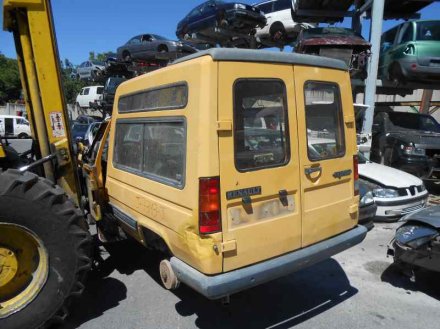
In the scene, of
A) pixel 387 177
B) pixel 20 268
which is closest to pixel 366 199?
pixel 387 177

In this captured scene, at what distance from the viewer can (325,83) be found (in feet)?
10.5

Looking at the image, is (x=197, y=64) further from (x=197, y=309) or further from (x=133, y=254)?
(x=133, y=254)

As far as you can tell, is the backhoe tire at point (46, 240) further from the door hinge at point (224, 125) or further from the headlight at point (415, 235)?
the headlight at point (415, 235)

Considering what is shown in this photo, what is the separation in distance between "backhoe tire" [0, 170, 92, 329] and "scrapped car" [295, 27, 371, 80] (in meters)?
8.37

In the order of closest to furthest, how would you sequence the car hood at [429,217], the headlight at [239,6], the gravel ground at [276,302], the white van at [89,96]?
1. the gravel ground at [276,302]
2. the car hood at [429,217]
3. the headlight at [239,6]
4. the white van at [89,96]

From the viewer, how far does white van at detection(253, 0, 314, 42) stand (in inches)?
573

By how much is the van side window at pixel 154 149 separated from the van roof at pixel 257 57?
1.68 feet

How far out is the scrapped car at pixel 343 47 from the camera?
948 cm

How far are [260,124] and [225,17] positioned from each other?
11.1 meters

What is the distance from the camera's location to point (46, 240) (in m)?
2.88

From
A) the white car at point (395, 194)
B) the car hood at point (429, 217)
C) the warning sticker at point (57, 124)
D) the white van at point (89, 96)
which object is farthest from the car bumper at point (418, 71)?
the white van at point (89, 96)

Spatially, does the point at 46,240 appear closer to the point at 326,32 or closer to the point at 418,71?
the point at 418,71

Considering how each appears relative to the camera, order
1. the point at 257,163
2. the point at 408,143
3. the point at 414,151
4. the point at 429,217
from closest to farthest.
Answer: the point at 257,163
the point at 429,217
the point at 414,151
the point at 408,143

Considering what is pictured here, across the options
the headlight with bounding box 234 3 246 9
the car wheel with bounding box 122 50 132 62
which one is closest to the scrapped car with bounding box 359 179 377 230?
the headlight with bounding box 234 3 246 9
